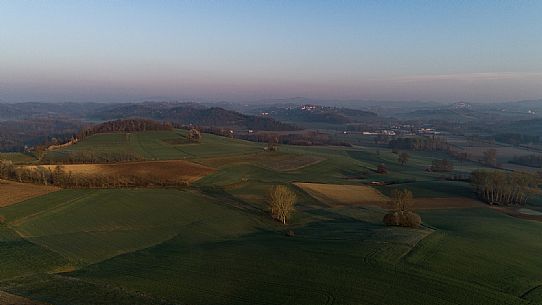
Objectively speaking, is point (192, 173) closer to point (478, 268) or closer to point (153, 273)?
point (153, 273)

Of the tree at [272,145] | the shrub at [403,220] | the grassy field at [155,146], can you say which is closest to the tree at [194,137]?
the grassy field at [155,146]

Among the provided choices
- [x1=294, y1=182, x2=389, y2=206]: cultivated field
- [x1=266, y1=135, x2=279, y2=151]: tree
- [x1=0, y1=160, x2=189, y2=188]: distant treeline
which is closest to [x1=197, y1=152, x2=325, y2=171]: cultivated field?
[x1=266, y1=135, x2=279, y2=151]: tree

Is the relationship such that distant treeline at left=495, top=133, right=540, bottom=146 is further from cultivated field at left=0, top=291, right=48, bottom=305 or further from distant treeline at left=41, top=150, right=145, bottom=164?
cultivated field at left=0, top=291, right=48, bottom=305

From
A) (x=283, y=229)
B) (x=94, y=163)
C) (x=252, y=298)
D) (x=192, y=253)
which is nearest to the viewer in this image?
(x=252, y=298)

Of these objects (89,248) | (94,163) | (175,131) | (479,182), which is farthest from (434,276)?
(175,131)

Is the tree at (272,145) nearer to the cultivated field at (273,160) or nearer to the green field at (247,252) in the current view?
the cultivated field at (273,160)

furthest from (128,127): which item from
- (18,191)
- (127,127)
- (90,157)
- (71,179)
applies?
(18,191)
